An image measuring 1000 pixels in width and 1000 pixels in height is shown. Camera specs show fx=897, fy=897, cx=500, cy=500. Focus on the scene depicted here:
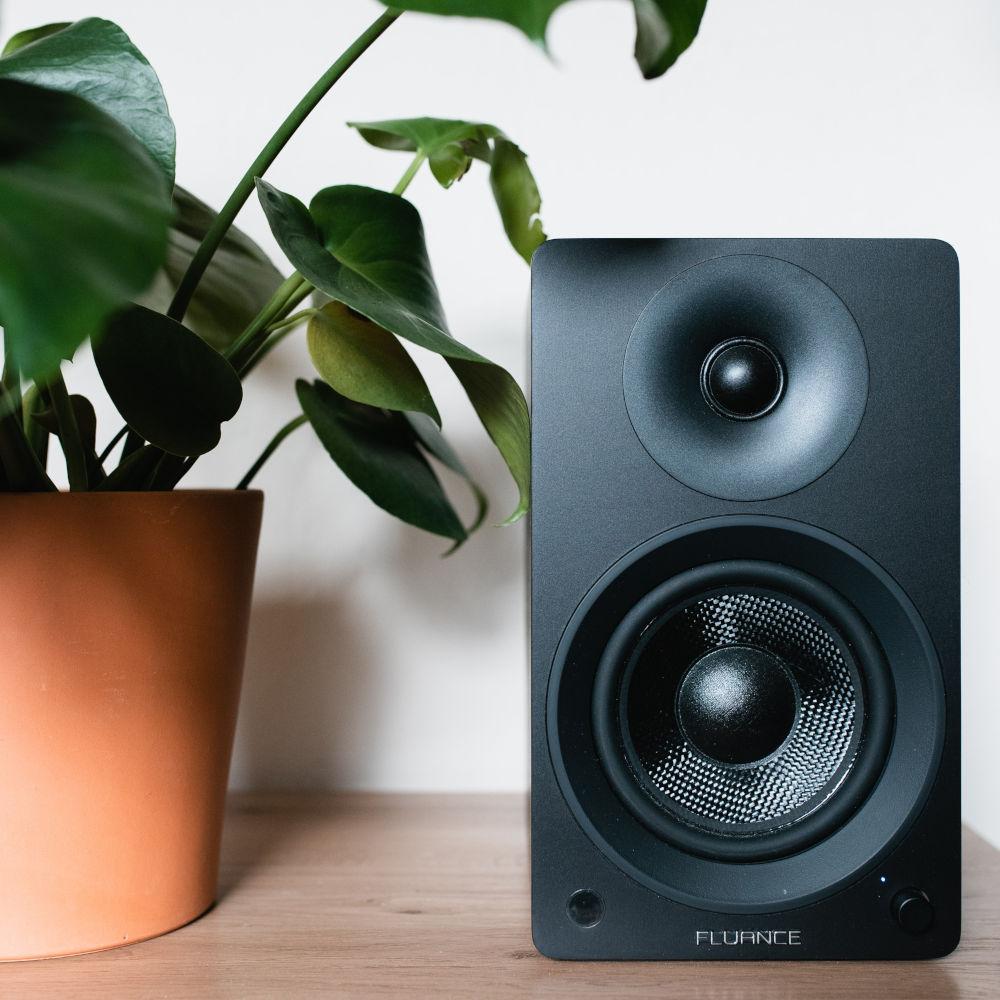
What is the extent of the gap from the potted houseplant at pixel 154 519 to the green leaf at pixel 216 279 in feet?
0.06

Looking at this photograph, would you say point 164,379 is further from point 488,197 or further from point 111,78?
point 488,197

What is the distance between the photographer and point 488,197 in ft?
A: 2.97

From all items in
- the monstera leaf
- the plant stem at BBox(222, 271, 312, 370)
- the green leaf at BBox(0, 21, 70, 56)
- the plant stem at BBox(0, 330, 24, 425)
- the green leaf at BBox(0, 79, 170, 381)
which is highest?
the green leaf at BBox(0, 21, 70, 56)

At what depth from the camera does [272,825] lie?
0.79 m

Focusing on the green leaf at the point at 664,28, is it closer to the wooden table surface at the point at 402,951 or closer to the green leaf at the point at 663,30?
the green leaf at the point at 663,30

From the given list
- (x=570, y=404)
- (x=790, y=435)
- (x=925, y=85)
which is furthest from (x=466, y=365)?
(x=925, y=85)

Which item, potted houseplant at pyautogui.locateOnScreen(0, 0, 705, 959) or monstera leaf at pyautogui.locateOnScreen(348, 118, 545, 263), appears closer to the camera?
potted houseplant at pyautogui.locateOnScreen(0, 0, 705, 959)

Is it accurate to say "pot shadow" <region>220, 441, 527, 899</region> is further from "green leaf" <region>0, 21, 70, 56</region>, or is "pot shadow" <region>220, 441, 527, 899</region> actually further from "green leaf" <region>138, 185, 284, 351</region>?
"green leaf" <region>0, 21, 70, 56</region>

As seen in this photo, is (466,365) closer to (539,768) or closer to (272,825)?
(539,768)

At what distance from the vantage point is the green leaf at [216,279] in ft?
2.12

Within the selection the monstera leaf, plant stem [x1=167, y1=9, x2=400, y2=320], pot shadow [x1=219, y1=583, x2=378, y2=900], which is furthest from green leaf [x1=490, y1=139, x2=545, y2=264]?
pot shadow [x1=219, y1=583, x2=378, y2=900]

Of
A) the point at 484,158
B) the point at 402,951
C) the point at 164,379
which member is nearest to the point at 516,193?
the point at 484,158

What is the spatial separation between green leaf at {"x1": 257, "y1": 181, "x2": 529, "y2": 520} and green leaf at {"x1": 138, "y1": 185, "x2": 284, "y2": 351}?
15 cm

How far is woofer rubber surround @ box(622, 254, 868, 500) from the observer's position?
1.64 ft
